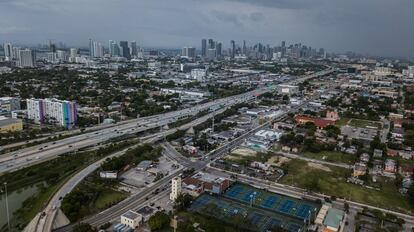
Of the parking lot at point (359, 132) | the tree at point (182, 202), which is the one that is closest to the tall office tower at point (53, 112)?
the tree at point (182, 202)

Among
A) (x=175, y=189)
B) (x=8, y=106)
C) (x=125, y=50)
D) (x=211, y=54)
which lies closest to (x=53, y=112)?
(x=8, y=106)

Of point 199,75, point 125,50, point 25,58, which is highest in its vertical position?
point 125,50

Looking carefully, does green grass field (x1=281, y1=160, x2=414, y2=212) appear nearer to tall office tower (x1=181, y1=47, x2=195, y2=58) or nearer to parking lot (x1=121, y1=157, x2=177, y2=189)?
parking lot (x1=121, y1=157, x2=177, y2=189)

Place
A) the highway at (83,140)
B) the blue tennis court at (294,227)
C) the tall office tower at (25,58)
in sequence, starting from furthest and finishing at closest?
the tall office tower at (25,58) → the highway at (83,140) → the blue tennis court at (294,227)

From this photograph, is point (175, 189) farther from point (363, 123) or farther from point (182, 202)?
point (363, 123)

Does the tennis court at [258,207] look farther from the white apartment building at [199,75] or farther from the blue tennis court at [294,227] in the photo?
the white apartment building at [199,75]

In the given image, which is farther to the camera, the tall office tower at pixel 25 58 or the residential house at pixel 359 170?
the tall office tower at pixel 25 58
